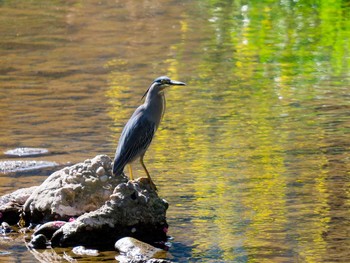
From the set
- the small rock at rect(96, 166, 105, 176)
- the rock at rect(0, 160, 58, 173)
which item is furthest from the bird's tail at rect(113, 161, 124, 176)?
the rock at rect(0, 160, 58, 173)

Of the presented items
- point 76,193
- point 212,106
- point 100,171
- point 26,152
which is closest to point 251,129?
point 212,106

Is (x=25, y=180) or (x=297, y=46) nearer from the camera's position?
(x=25, y=180)

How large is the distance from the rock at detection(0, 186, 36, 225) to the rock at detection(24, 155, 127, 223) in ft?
0.76

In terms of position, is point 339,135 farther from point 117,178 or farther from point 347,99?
point 117,178

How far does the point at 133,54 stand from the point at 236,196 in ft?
26.1

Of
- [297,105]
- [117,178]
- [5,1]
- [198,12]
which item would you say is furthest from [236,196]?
[5,1]

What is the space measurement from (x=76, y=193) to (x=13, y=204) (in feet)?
2.11

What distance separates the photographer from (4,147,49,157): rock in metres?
10.6

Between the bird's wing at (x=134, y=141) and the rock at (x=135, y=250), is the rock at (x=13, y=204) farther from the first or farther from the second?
the rock at (x=135, y=250)

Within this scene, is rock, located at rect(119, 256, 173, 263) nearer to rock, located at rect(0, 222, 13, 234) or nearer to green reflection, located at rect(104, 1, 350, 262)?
green reflection, located at rect(104, 1, 350, 262)

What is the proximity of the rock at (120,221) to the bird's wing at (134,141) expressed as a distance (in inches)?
11.2

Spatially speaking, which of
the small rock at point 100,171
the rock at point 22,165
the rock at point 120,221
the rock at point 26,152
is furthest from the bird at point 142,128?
the rock at point 26,152

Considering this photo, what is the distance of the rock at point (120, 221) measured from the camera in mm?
7781

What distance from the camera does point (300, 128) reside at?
11.5 m
